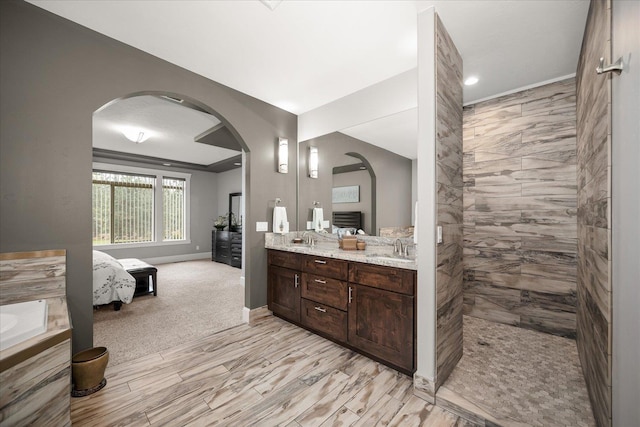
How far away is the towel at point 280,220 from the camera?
3223mm

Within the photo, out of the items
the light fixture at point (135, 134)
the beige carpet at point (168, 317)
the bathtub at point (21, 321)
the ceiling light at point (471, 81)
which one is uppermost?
the light fixture at point (135, 134)

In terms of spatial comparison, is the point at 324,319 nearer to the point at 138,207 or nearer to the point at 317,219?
the point at 317,219

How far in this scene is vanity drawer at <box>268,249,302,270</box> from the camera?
282 cm

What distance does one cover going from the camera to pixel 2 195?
1669 mm

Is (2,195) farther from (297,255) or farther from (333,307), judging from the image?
(333,307)

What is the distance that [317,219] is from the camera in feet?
11.1

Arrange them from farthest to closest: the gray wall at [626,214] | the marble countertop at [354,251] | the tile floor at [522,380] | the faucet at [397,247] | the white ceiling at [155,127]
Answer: the white ceiling at [155,127] < the faucet at [397,247] < the marble countertop at [354,251] < the tile floor at [522,380] < the gray wall at [626,214]

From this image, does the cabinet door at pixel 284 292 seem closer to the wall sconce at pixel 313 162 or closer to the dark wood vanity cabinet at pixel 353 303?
the dark wood vanity cabinet at pixel 353 303

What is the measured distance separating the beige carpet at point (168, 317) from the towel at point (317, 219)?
147 centimetres

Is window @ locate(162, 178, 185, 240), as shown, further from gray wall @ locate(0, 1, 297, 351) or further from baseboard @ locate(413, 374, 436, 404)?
baseboard @ locate(413, 374, 436, 404)

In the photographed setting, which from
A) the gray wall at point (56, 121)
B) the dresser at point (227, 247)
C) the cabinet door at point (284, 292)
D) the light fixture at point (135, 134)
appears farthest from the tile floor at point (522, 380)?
the light fixture at point (135, 134)

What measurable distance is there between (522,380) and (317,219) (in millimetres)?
2417

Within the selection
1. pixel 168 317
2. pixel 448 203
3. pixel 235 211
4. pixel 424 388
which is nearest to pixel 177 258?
pixel 235 211

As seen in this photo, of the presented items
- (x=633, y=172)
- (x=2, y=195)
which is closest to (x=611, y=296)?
(x=633, y=172)
